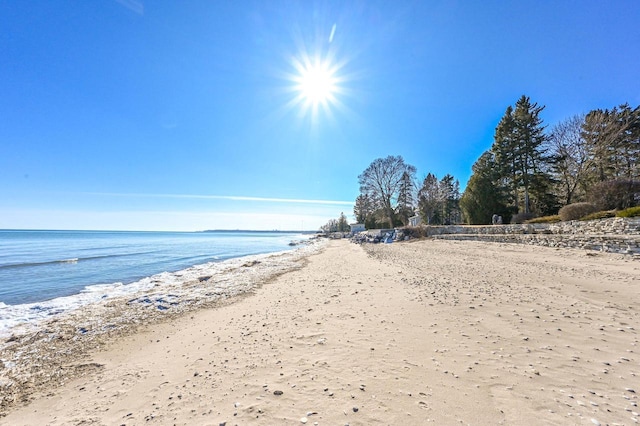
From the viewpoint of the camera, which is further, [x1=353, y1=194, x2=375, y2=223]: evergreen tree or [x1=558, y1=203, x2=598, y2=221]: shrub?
[x1=353, y1=194, x2=375, y2=223]: evergreen tree

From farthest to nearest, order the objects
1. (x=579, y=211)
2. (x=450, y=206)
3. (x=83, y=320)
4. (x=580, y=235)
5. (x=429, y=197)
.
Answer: (x=450, y=206) → (x=429, y=197) → (x=579, y=211) → (x=580, y=235) → (x=83, y=320)

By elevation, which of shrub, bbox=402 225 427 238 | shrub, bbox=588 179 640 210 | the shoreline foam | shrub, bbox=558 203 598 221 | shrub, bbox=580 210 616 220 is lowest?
the shoreline foam

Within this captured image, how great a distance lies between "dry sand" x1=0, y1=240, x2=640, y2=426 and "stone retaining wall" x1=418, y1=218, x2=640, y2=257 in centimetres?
591

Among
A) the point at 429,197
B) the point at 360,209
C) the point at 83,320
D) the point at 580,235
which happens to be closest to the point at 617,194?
the point at 580,235

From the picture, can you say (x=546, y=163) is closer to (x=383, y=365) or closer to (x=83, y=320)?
(x=383, y=365)

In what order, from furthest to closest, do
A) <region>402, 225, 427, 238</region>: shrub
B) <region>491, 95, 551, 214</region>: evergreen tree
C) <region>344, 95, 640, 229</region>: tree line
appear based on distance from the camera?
<region>402, 225, 427, 238</region>: shrub → <region>491, 95, 551, 214</region>: evergreen tree → <region>344, 95, 640, 229</region>: tree line

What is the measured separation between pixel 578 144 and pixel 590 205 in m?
10.7

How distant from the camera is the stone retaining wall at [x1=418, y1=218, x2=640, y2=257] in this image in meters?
10.1

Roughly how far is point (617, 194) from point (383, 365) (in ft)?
68.6

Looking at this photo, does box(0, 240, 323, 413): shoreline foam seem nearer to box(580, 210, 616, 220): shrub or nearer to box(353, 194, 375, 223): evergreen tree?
box(580, 210, 616, 220): shrub

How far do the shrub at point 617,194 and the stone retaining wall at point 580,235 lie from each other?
3898 mm

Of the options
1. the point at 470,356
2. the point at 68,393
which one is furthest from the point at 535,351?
the point at 68,393

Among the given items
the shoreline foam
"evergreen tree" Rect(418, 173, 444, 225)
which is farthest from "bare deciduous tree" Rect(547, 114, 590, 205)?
the shoreline foam

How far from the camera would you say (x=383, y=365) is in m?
3.31
